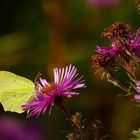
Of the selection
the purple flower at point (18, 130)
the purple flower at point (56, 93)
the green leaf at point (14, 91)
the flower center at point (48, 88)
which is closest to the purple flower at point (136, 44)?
the purple flower at point (56, 93)

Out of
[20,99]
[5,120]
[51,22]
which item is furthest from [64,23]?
[20,99]

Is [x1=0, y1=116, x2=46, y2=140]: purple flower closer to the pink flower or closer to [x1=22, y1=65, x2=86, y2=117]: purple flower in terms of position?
[x1=22, y1=65, x2=86, y2=117]: purple flower

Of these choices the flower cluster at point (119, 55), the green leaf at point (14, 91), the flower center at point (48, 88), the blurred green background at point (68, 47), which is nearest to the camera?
the flower cluster at point (119, 55)

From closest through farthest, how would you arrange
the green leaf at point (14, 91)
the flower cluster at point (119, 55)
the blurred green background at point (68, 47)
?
the flower cluster at point (119, 55) → the green leaf at point (14, 91) → the blurred green background at point (68, 47)

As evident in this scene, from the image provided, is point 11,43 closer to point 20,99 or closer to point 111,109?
point 111,109

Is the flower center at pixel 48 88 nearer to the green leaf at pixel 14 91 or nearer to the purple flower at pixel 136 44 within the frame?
the green leaf at pixel 14 91

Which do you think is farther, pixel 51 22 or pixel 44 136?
pixel 51 22

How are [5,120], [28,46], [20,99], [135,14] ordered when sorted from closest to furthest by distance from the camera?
[20,99], [5,120], [135,14], [28,46]

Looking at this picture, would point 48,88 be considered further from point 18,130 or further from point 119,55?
point 18,130
